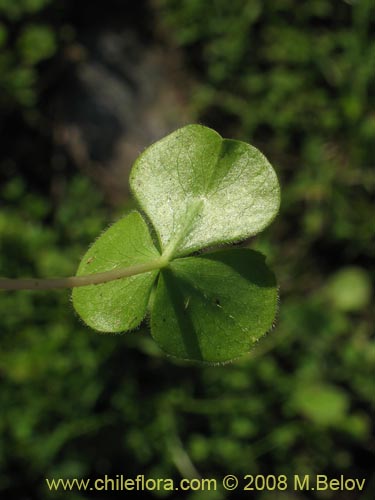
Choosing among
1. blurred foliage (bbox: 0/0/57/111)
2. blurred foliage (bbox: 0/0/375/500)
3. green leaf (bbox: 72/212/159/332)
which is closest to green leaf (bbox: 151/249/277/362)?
green leaf (bbox: 72/212/159/332)

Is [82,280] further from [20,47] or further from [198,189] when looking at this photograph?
[20,47]

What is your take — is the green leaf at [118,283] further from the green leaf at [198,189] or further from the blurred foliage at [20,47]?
the blurred foliage at [20,47]

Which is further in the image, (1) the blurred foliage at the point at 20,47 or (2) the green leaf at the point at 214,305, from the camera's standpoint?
(1) the blurred foliage at the point at 20,47

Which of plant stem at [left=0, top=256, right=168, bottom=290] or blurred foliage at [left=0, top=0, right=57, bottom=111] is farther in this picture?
blurred foliage at [left=0, top=0, right=57, bottom=111]

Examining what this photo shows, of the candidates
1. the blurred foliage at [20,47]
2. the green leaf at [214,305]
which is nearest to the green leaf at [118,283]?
the green leaf at [214,305]

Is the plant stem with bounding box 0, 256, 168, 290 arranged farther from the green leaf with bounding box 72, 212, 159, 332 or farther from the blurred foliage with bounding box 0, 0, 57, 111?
the blurred foliage with bounding box 0, 0, 57, 111

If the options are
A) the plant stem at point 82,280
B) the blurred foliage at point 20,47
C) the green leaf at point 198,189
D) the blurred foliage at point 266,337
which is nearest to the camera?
the plant stem at point 82,280

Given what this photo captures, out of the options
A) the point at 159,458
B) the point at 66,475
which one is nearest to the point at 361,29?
the point at 159,458

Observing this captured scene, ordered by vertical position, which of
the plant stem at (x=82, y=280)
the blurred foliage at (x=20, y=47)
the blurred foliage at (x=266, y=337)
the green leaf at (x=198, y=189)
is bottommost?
the blurred foliage at (x=266, y=337)
